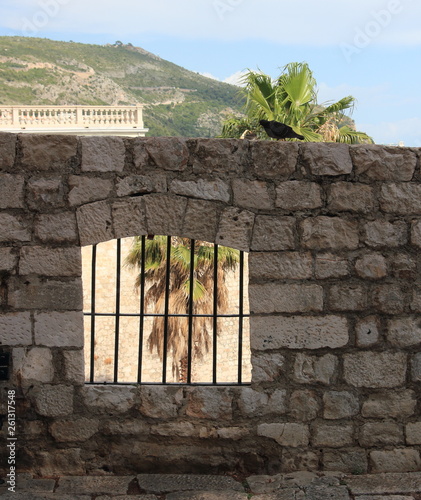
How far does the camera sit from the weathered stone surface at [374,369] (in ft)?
12.6

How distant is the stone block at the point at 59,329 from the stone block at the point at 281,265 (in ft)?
3.57

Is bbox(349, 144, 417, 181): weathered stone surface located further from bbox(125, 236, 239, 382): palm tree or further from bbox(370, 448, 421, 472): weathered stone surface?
bbox(125, 236, 239, 382): palm tree

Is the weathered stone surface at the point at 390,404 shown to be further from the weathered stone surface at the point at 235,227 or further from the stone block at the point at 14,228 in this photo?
the stone block at the point at 14,228

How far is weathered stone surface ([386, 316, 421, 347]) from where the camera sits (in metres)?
3.86

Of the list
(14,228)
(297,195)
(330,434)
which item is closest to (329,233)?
(297,195)

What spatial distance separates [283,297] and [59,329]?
1.36 m

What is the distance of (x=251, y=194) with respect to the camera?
3.74m

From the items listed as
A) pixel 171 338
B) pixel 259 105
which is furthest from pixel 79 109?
pixel 171 338

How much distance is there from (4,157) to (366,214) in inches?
86.1

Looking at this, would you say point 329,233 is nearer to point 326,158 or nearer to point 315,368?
point 326,158

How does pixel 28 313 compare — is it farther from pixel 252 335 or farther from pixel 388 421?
pixel 388 421

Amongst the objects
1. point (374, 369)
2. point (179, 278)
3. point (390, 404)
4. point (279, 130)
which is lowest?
point (390, 404)

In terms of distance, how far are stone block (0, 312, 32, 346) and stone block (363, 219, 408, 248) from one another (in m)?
2.10

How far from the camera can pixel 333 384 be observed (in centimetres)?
385
